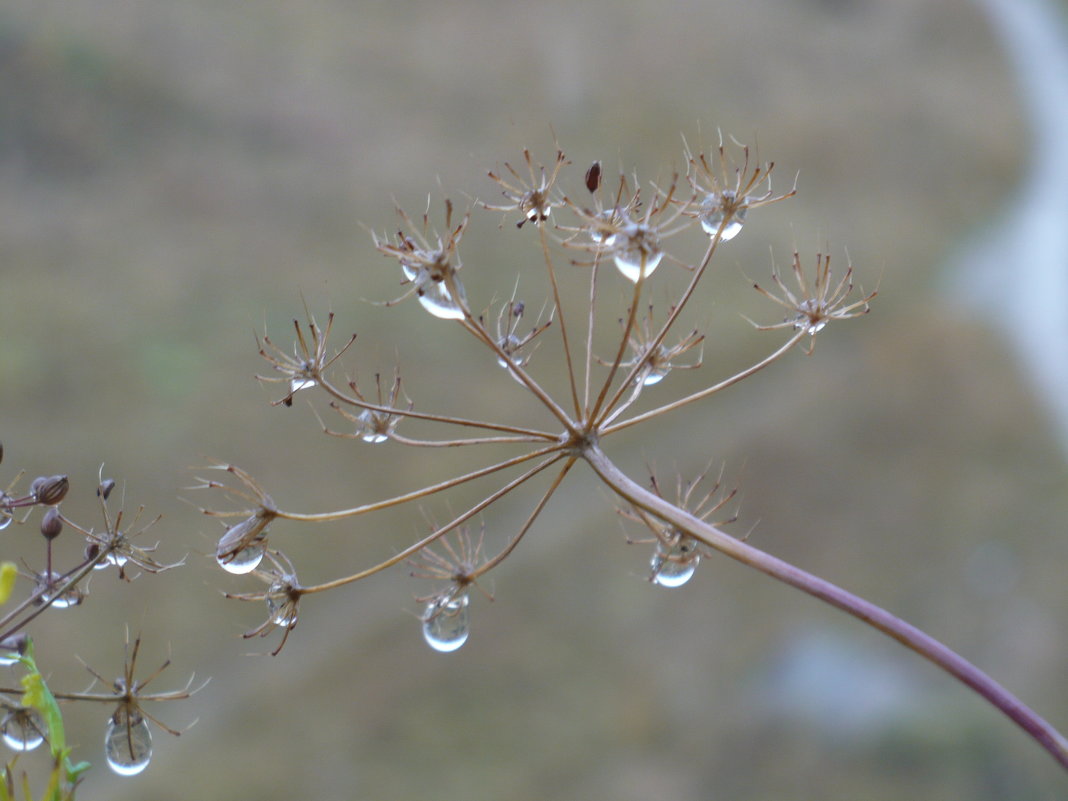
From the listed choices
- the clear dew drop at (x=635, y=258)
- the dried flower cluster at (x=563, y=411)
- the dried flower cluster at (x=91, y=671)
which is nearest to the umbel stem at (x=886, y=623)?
the dried flower cluster at (x=563, y=411)

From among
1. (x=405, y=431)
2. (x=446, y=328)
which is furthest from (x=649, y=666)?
(x=446, y=328)

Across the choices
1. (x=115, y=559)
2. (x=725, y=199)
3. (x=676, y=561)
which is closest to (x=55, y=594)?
(x=115, y=559)

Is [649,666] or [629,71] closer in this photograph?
[649,666]

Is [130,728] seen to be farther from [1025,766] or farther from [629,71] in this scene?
[629,71]

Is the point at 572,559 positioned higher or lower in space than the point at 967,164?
lower

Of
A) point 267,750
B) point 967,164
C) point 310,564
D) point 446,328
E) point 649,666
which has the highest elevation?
point 967,164

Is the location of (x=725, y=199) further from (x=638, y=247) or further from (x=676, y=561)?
(x=676, y=561)

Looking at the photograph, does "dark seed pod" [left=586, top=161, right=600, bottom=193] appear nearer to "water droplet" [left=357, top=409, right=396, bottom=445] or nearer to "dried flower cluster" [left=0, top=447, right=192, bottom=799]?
"water droplet" [left=357, top=409, right=396, bottom=445]
